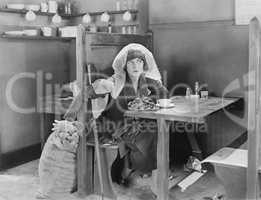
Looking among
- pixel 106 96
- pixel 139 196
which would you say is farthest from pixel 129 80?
pixel 139 196

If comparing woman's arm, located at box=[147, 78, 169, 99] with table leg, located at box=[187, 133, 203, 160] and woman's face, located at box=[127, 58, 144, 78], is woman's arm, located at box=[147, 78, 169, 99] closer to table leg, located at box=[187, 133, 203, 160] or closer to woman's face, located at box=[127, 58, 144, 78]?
woman's face, located at box=[127, 58, 144, 78]

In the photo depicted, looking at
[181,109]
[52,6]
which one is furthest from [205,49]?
[52,6]

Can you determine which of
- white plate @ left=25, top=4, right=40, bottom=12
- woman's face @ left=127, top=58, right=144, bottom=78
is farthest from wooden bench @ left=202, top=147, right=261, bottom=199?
white plate @ left=25, top=4, right=40, bottom=12

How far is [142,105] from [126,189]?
32.6 inches

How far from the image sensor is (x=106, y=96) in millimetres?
3119

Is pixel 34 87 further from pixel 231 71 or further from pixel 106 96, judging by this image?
pixel 231 71

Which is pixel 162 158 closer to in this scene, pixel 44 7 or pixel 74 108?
pixel 74 108

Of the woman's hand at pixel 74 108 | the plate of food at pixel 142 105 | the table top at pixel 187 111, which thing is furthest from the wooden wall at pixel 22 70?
the table top at pixel 187 111

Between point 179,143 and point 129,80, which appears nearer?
point 129,80

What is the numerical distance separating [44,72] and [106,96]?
4.46 feet

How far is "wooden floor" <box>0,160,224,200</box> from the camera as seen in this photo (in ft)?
10.3

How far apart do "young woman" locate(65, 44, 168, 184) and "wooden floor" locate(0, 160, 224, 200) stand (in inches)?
7.3

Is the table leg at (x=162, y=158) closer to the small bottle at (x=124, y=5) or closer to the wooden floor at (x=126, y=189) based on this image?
the wooden floor at (x=126, y=189)

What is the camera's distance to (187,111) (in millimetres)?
2846
